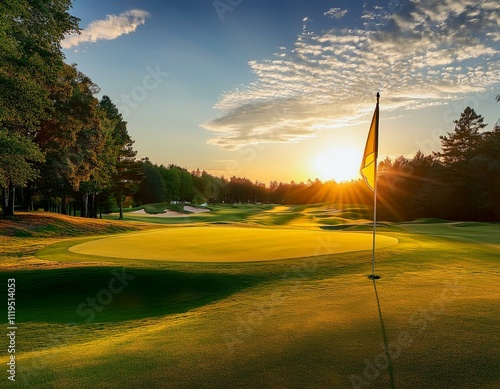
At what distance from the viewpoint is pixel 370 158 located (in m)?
9.95

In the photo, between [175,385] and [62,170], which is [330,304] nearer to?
[175,385]

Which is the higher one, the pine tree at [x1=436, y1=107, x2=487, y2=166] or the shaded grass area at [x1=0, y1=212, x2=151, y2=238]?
the pine tree at [x1=436, y1=107, x2=487, y2=166]

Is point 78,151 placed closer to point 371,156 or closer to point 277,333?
point 371,156

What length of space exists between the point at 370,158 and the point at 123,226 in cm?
3232

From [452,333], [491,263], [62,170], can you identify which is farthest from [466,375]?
[62,170]

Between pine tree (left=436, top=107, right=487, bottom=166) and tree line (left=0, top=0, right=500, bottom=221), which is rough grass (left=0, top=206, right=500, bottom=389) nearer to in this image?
tree line (left=0, top=0, right=500, bottom=221)

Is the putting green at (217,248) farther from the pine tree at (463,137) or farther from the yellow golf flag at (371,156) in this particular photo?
the pine tree at (463,137)

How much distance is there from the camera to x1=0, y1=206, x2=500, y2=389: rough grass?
14.2ft

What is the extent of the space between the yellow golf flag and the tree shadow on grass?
5034mm

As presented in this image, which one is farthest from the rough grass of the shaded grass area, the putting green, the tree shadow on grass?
the shaded grass area

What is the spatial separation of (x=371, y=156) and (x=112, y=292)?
9.49 m

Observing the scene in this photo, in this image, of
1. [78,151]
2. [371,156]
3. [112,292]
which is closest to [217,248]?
[112,292]

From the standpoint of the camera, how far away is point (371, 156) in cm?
990

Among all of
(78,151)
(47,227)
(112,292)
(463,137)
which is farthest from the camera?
(463,137)
